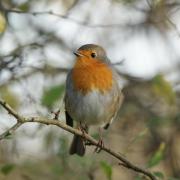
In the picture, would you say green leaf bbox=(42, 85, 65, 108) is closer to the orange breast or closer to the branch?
the orange breast

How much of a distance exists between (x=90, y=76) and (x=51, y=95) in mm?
644

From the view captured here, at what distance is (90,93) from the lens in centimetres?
514

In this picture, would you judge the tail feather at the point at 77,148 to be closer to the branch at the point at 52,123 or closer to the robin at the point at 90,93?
the robin at the point at 90,93

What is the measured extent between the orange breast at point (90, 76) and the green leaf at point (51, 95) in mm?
386

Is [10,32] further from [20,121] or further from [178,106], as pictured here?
[20,121]

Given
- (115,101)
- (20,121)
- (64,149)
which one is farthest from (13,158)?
(20,121)

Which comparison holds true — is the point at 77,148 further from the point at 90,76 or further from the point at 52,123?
the point at 52,123

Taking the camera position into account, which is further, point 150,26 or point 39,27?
point 150,26

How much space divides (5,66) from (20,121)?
169 centimetres

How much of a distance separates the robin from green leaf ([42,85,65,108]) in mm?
388

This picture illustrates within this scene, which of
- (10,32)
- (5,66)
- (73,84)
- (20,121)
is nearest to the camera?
(20,121)

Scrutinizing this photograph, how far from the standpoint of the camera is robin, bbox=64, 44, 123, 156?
516 centimetres

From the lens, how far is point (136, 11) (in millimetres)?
6133

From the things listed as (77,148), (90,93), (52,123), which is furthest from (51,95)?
(52,123)
